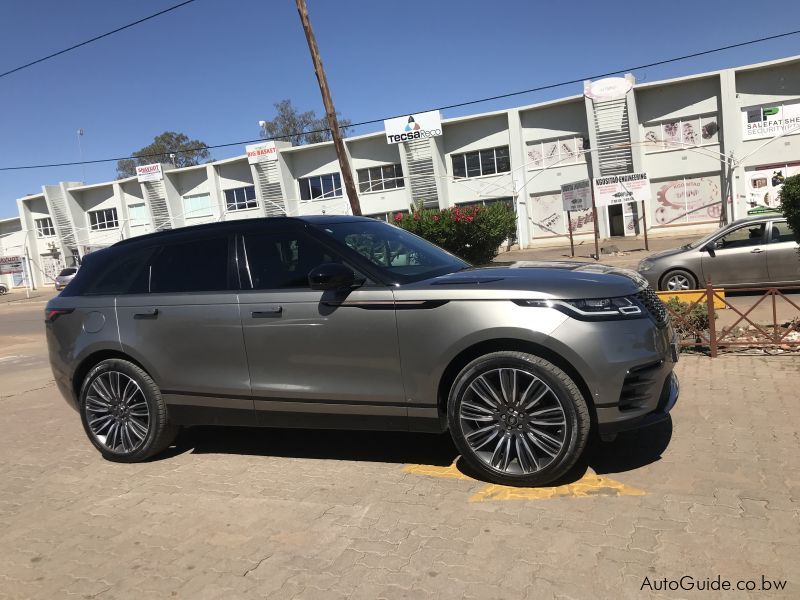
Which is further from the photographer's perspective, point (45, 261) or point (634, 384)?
point (45, 261)

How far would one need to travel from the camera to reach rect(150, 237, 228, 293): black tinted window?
14.8 ft

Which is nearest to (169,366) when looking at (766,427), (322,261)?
(322,261)

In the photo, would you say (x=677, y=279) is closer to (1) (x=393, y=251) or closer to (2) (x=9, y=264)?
(1) (x=393, y=251)

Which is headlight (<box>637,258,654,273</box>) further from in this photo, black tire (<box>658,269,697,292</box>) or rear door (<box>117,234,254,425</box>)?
rear door (<box>117,234,254,425</box>)

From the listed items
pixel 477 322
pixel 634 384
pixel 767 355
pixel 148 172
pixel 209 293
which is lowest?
pixel 767 355

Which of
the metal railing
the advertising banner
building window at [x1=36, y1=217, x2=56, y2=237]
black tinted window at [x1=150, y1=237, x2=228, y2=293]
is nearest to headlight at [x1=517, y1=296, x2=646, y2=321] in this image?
black tinted window at [x1=150, y1=237, x2=228, y2=293]

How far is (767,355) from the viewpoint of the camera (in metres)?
6.56

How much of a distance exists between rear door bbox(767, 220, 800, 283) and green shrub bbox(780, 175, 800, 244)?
146 inches

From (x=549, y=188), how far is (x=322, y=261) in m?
32.3

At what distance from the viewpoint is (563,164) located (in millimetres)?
33906

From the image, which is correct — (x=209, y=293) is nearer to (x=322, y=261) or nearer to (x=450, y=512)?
(x=322, y=261)

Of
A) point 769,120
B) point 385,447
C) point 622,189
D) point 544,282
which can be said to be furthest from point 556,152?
point 544,282

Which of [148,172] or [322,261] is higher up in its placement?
[148,172]

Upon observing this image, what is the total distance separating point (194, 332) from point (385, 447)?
1.65 meters
